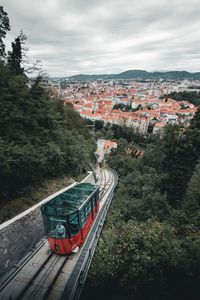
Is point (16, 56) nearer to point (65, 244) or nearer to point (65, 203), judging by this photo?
point (65, 203)

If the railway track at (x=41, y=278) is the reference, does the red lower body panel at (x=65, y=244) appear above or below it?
above

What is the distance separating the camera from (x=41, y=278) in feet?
20.0

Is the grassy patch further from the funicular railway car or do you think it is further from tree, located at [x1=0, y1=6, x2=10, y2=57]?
tree, located at [x1=0, y1=6, x2=10, y2=57]

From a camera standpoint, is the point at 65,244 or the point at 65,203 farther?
the point at 65,203

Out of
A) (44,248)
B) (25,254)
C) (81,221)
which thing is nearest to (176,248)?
(81,221)

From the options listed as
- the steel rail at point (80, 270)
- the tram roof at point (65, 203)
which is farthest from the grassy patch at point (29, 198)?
the steel rail at point (80, 270)

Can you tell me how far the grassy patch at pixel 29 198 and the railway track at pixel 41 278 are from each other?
2.34m

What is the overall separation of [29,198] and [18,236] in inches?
83.0

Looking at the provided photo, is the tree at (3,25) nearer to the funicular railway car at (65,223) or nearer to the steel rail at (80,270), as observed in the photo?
the funicular railway car at (65,223)

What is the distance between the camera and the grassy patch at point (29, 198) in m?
7.53

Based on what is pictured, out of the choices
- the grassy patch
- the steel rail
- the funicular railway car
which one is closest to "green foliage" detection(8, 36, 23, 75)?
the grassy patch

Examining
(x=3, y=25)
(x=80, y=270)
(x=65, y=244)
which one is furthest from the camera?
(x=3, y=25)

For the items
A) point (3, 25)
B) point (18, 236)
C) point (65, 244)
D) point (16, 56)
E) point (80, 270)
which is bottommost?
point (18, 236)

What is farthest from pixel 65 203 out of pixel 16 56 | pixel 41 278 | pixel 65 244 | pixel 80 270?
pixel 16 56
